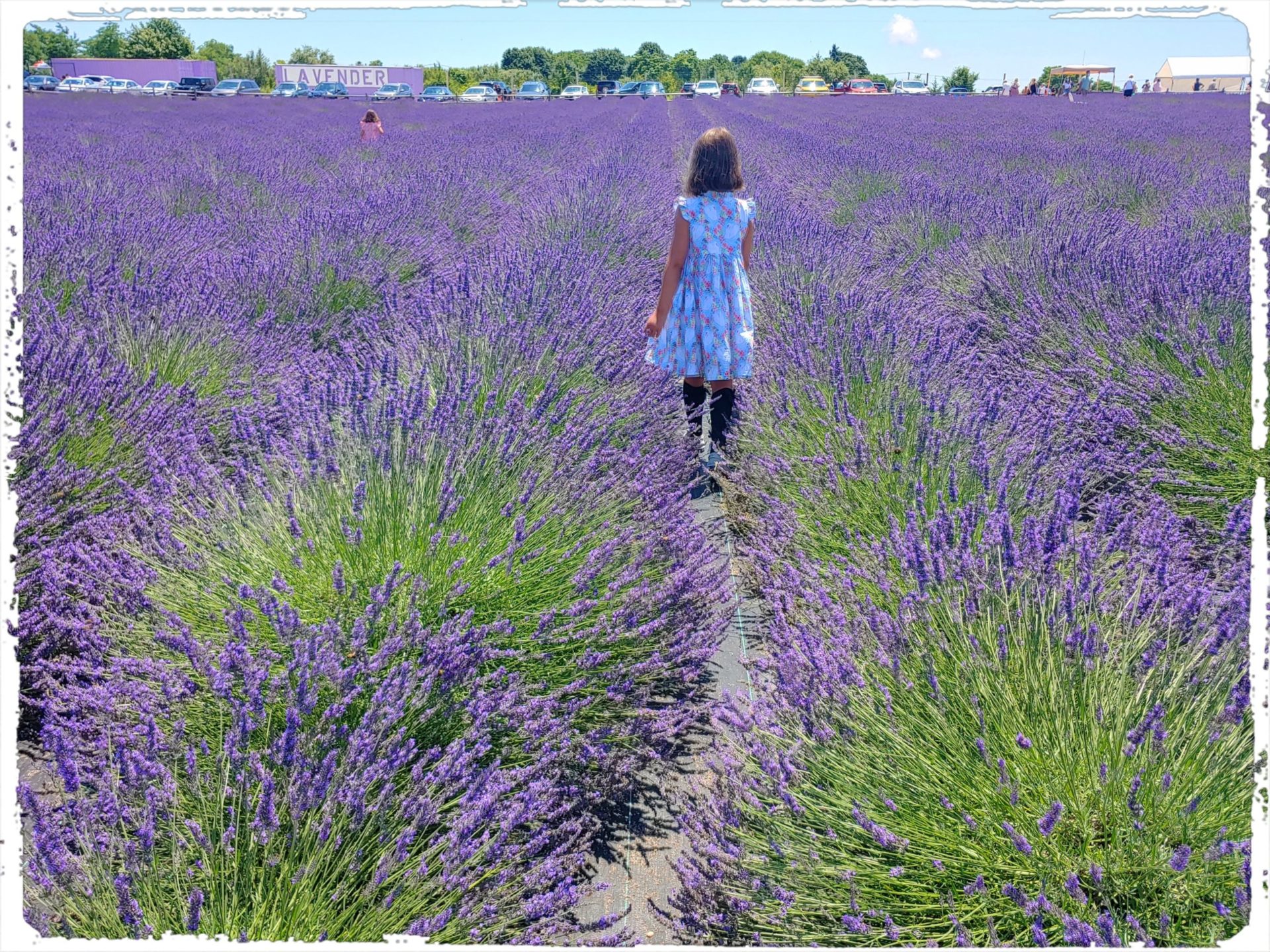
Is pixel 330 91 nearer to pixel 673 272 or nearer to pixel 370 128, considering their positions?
pixel 370 128

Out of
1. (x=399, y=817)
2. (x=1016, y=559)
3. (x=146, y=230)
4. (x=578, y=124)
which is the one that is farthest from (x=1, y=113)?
(x=578, y=124)

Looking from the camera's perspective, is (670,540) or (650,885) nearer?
(650,885)

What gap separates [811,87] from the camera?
37.8 metres

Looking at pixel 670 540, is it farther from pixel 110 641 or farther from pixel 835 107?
pixel 835 107

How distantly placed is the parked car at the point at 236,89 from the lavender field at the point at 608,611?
38.5 metres

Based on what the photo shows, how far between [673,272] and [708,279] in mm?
150

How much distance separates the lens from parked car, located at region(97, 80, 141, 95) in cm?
3500

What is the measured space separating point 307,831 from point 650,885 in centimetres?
76

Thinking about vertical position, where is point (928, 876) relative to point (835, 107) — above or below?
below

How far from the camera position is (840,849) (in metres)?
1.41

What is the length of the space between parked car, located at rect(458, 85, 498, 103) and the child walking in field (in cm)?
3612

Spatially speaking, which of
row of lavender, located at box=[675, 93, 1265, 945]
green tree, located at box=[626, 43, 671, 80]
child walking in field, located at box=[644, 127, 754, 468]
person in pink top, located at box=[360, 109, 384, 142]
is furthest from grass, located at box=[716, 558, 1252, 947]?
green tree, located at box=[626, 43, 671, 80]

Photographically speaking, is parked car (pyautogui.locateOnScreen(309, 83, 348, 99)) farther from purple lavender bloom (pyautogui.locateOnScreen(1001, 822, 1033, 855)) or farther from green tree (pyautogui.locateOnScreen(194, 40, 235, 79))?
purple lavender bloom (pyautogui.locateOnScreen(1001, 822, 1033, 855))

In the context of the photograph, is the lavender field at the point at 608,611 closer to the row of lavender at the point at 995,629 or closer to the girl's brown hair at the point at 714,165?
the row of lavender at the point at 995,629
